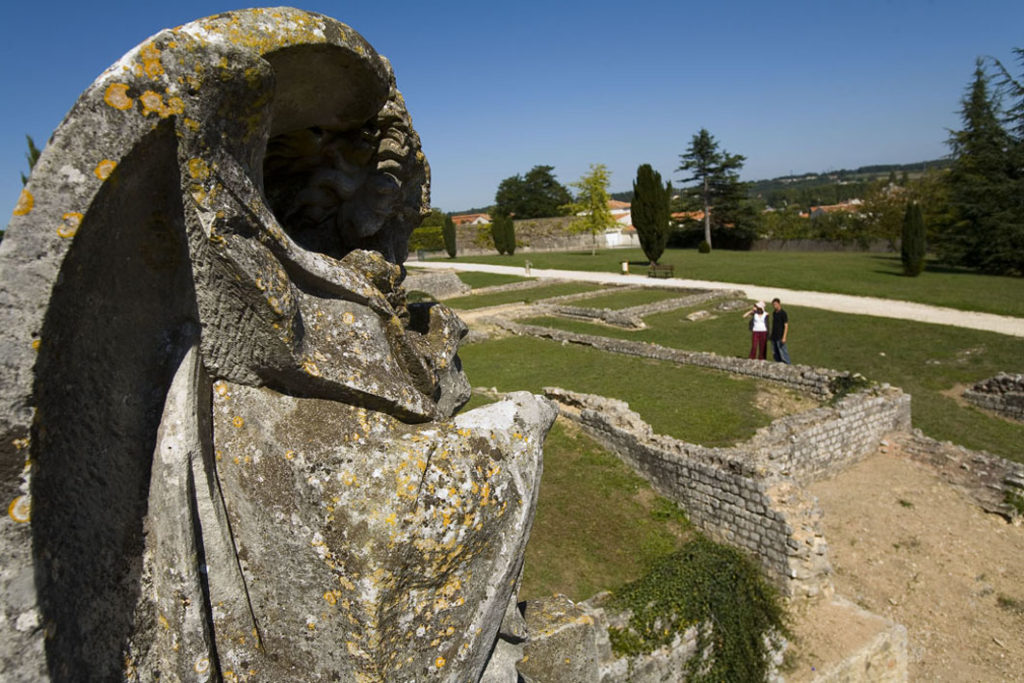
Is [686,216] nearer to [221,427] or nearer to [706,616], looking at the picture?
[706,616]

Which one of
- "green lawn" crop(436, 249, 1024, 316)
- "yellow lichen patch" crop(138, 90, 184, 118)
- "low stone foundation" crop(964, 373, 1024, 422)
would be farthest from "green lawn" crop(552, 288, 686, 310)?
"yellow lichen patch" crop(138, 90, 184, 118)

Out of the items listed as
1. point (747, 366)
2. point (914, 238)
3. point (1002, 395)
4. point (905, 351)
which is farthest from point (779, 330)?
point (914, 238)

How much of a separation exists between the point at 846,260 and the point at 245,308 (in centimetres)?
3836

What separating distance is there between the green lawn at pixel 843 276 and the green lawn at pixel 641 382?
12.3 meters

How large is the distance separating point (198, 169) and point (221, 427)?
673 millimetres

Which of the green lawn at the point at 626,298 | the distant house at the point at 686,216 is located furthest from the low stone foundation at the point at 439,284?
the distant house at the point at 686,216

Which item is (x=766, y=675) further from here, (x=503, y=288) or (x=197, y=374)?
(x=503, y=288)

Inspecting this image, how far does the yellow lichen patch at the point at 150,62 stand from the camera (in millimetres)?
1344

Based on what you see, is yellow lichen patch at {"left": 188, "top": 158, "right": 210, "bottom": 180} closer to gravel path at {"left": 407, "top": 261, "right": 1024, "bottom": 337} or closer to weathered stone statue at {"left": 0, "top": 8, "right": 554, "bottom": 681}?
weathered stone statue at {"left": 0, "top": 8, "right": 554, "bottom": 681}

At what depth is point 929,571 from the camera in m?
7.26

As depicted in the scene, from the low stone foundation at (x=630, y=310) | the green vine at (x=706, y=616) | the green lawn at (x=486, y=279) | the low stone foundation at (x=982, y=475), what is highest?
the green lawn at (x=486, y=279)

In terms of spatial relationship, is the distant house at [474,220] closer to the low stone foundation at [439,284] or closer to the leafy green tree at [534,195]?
the leafy green tree at [534,195]

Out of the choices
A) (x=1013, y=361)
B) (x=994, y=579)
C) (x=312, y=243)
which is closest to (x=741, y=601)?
(x=994, y=579)

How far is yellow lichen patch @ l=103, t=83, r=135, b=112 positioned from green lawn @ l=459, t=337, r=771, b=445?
9.30 metres
